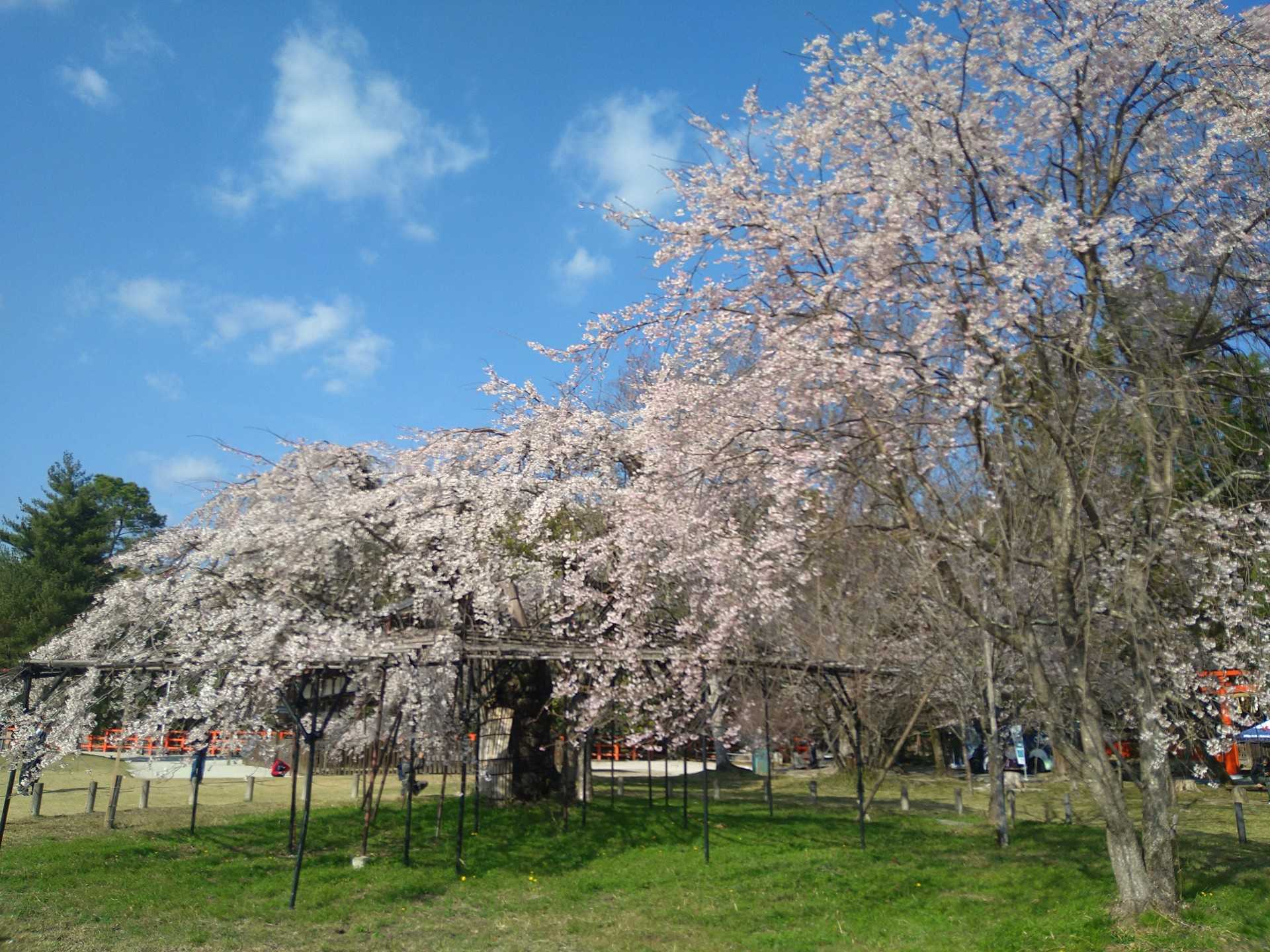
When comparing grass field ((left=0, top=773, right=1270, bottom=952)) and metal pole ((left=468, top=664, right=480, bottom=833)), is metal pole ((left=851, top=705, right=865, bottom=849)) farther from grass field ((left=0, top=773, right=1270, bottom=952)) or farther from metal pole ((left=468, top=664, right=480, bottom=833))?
metal pole ((left=468, top=664, right=480, bottom=833))

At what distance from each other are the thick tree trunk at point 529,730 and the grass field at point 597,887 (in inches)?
25.1

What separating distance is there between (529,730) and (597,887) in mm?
5518

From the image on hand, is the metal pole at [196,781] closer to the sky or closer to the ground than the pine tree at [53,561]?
closer to the ground

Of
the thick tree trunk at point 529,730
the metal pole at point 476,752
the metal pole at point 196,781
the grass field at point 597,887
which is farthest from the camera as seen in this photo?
the thick tree trunk at point 529,730

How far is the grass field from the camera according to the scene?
8.07 metres

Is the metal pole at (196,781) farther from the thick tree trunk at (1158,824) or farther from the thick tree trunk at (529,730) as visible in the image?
the thick tree trunk at (1158,824)

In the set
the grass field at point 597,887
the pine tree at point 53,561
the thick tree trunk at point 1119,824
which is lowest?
the grass field at point 597,887

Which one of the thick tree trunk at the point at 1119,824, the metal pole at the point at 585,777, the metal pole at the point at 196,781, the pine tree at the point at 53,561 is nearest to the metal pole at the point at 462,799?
the metal pole at the point at 585,777

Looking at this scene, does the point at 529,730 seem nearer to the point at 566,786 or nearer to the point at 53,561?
the point at 566,786

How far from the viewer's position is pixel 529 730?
51.0 feet

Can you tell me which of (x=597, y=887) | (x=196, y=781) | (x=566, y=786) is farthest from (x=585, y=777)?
(x=196, y=781)

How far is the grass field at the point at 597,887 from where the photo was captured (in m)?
8.07

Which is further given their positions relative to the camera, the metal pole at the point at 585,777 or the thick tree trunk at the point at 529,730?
the thick tree trunk at the point at 529,730

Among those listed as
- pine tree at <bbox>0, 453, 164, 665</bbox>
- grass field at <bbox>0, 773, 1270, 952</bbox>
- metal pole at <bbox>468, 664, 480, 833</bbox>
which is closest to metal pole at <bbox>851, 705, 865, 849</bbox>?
grass field at <bbox>0, 773, 1270, 952</bbox>
